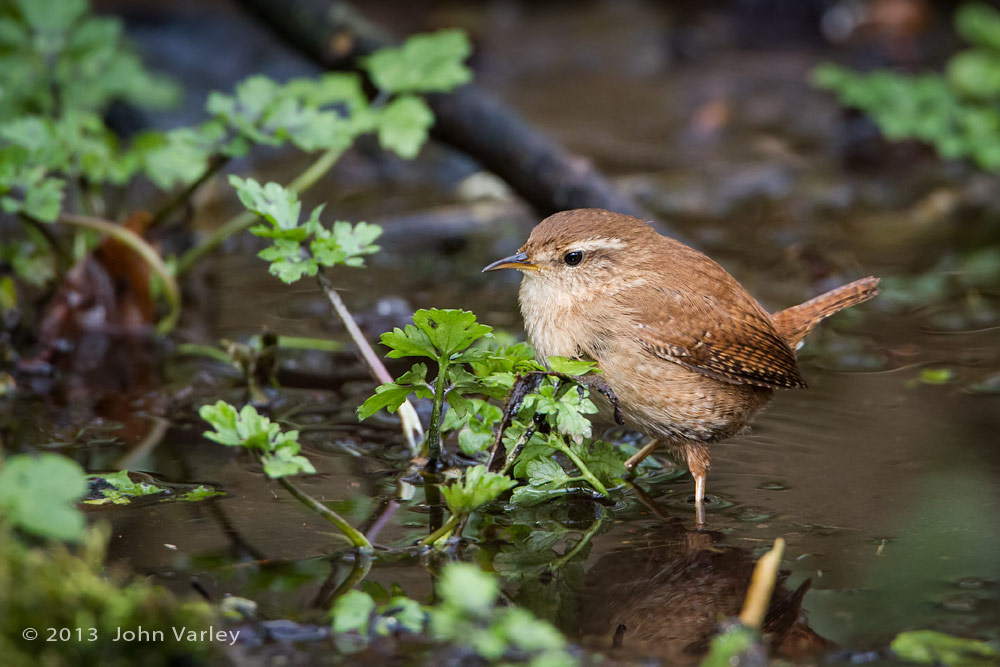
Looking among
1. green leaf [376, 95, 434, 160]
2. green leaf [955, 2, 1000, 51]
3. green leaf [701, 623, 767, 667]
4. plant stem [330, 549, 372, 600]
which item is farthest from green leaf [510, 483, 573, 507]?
green leaf [955, 2, 1000, 51]

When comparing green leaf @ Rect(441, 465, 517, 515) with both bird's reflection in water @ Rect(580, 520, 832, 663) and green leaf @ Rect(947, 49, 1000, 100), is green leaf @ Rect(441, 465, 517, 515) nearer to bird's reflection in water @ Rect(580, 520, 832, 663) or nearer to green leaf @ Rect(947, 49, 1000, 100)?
bird's reflection in water @ Rect(580, 520, 832, 663)

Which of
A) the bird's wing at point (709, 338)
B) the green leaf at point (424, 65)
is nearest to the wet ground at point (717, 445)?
the bird's wing at point (709, 338)

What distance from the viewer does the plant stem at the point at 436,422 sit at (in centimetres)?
350

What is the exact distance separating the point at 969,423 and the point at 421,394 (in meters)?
2.53

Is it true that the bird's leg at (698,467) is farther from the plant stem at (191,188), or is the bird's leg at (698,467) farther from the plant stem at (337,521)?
the plant stem at (191,188)

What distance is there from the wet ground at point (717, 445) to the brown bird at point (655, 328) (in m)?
0.28

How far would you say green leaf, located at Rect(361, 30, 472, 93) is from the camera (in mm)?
5207

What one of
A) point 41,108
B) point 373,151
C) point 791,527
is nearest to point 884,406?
point 791,527

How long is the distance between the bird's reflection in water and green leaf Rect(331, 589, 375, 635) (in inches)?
24.6

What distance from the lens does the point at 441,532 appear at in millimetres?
3361

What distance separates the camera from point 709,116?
32.6ft

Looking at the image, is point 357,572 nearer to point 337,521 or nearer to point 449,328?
point 337,521

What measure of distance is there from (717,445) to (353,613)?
7.38 feet

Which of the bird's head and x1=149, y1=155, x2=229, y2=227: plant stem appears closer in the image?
the bird's head
